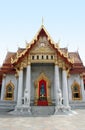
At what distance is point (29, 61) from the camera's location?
15086 mm

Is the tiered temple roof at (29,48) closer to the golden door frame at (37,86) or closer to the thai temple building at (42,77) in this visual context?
the thai temple building at (42,77)

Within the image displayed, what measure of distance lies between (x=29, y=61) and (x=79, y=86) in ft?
19.7

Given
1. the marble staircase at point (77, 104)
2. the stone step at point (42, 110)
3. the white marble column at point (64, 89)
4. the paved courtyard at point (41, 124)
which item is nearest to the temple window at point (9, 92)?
the stone step at point (42, 110)

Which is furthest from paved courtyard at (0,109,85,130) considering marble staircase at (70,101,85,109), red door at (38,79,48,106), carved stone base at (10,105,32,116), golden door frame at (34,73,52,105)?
marble staircase at (70,101,85,109)

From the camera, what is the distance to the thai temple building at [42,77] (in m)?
14.7

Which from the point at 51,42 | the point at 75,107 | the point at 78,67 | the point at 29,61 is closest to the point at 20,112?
the point at 29,61

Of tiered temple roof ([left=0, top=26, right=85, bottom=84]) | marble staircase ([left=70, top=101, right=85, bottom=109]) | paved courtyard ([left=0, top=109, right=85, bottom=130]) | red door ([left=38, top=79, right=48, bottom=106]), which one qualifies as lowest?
paved courtyard ([left=0, top=109, right=85, bottom=130])

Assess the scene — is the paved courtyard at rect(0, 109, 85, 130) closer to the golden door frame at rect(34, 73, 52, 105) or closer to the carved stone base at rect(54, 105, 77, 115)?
the carved stone base at rect(54, 105, 77, 115)

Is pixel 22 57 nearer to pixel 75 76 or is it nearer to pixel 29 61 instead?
pixel 29 61

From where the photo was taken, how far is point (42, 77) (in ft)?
53.5

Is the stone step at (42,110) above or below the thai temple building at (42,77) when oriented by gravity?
below

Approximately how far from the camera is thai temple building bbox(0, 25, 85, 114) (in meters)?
14.7

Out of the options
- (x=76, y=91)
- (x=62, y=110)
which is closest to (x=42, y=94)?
(x=62, y=110)

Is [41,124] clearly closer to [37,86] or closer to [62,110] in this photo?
[62,110]
